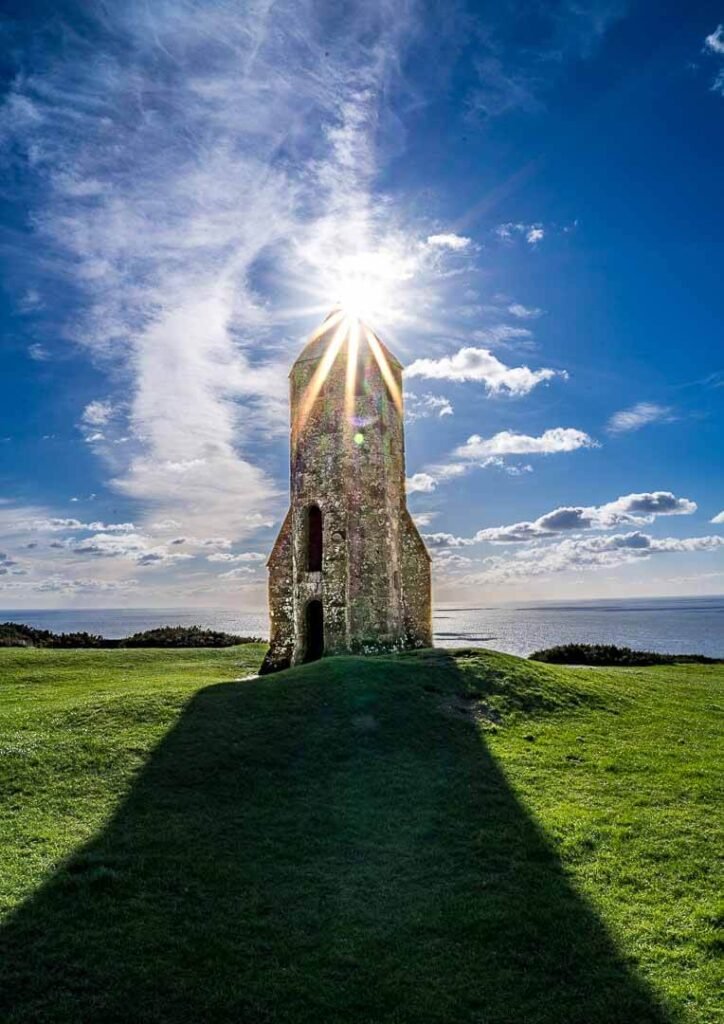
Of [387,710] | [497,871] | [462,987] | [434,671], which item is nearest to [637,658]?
[434,671]

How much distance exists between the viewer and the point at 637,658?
36.0 metres

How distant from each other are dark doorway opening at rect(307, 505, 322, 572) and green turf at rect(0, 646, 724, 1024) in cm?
865

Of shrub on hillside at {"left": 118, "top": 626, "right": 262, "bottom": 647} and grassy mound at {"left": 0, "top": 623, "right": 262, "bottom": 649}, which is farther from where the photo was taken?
shrub on hillside at {"left": 118, "top": 626, "right": 262, "bottom": 647}

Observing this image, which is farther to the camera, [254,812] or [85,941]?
[254,812]

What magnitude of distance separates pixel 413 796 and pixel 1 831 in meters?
6.61

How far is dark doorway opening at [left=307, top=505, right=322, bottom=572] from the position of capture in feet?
85.2

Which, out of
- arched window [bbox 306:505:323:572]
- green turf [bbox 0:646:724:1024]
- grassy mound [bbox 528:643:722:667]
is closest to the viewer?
green turf [bbox 0:646:724:1024]

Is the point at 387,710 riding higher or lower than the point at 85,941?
higher

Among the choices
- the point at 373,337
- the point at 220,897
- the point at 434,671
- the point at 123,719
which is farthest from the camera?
the point at 373,337

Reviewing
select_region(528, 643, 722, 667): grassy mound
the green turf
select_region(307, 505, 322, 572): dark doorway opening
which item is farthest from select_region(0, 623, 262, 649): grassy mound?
the green turf

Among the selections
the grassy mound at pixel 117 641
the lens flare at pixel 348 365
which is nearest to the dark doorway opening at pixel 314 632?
the lens flare at pixel 348 365

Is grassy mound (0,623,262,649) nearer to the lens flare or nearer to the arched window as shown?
the arched window

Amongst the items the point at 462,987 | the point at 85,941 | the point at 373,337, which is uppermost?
the point at 373,337

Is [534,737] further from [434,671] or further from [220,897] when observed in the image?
[220,897]
